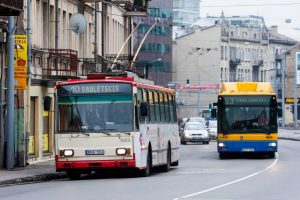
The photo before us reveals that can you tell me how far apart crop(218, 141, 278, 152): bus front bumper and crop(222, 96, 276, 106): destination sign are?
61.7 inches

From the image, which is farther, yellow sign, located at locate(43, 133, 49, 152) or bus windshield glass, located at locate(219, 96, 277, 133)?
bus windshield glass, located at locate(219, 96, 277, 133)

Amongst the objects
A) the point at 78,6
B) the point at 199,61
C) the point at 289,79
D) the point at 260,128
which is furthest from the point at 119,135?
the point at 289,79

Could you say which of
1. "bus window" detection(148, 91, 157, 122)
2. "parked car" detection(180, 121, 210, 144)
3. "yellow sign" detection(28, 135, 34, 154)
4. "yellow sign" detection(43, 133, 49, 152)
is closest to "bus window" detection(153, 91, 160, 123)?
"bus window" detection(148, 91, 157, 122)

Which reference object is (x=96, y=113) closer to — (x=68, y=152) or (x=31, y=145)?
(x=68, y=152)

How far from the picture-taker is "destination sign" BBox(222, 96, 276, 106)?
140ft

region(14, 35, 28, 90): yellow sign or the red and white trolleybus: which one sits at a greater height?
region(14, 35, 28, 90): yellow sign

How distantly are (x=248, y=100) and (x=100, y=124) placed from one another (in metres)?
14.4

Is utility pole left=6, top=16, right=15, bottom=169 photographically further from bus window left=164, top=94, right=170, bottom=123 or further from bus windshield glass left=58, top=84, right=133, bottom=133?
bus window left=164, top=94, right=170, bottom=123

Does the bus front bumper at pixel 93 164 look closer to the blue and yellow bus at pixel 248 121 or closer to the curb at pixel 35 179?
the curb at pixel 35 179

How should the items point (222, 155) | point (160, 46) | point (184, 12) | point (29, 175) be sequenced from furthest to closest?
point (184, 12) < point (160, 46) < point (222, 155) < point (29, 175)

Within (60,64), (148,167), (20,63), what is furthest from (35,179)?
(60,64)

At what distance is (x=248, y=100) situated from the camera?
1679 inches

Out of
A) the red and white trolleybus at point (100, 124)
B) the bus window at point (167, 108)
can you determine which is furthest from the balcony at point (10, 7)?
the bus window at point (167, 108)

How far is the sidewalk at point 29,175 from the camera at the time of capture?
1125 inches
